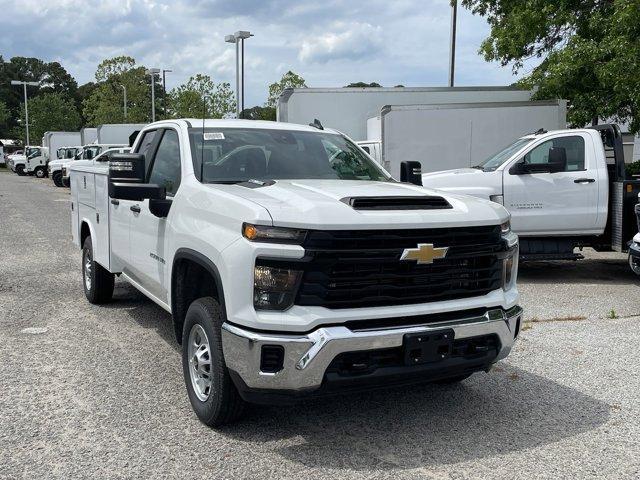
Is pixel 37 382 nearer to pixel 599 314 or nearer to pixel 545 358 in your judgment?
pixel 545 358

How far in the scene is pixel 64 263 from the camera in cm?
1006

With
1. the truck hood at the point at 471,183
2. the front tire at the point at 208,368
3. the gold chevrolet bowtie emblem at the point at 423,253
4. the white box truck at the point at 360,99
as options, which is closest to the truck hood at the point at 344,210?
the gold chevrolet bowtie emblem at the point at 423,253

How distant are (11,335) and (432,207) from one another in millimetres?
4267

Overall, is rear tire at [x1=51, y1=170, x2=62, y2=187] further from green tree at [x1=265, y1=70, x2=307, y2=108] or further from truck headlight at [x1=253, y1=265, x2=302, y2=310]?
truck headlight at [x1=253, y1=265, x2=302, y2=310]

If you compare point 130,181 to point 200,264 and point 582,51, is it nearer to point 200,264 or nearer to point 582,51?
point 200,264

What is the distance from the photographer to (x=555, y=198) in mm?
9094

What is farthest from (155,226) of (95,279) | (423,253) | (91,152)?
(91,152)

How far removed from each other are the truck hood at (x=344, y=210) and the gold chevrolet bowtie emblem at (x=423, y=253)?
4.8 inches

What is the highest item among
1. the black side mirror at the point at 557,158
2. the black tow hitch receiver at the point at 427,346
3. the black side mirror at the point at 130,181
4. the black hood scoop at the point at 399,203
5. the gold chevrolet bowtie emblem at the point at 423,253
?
the black side mirror at the point at 557,158

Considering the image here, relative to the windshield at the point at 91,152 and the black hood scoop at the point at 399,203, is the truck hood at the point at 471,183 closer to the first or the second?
the black hood scoop at the point at 399,203

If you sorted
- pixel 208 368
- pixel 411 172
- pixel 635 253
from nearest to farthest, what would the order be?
1. pixel 208 368
2. pixel 411 172
3. pixel 635 253

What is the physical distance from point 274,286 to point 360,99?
12.5 meters

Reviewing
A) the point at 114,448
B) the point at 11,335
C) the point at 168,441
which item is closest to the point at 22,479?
the point at 114,448

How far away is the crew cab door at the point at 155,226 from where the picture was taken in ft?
15.9
